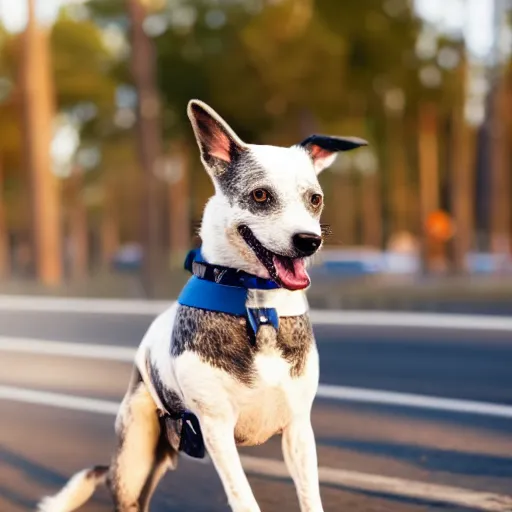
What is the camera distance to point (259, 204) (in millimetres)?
3799

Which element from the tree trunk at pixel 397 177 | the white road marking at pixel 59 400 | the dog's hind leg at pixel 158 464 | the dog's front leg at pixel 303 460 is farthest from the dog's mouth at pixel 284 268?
the tree trunk at pixel 397 177

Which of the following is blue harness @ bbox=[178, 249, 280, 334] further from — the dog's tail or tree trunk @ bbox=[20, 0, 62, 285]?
tree trunk @ bbox=[20, 0, 62, 285]

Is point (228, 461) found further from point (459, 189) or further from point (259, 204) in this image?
point (459, 189)

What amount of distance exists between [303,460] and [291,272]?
0.76 metres

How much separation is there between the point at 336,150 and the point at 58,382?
7510 millimetres

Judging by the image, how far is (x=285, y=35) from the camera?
94.6 feet

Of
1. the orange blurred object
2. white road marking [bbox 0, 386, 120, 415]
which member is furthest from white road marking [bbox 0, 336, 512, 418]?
the orange blurred object

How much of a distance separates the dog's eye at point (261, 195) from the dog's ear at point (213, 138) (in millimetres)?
205

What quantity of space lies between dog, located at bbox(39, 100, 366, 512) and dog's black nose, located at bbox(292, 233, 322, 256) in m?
0.03

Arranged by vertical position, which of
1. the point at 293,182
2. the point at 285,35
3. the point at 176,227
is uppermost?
the point at 285,35

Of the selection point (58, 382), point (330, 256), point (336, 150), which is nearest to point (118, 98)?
point (330, 256)

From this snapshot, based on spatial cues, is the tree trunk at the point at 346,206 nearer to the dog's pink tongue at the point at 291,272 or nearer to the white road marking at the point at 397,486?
the white road marking at the point at 397,486

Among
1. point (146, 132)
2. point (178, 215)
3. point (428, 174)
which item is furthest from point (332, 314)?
point (178, 215)

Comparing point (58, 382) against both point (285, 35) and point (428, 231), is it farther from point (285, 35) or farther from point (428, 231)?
point (428, 231)
